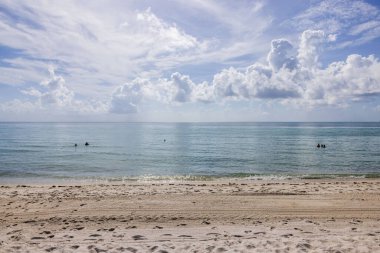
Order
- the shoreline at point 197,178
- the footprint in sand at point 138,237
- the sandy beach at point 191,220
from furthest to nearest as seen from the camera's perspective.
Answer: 1. the shoreline at point 197,178
2. the footprint in sand at point 138,237
3. the sandy beach at point 191,220

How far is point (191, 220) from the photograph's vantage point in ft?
41.5

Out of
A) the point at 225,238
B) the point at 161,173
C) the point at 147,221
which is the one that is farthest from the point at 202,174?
the point at 225,238

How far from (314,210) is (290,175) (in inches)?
573

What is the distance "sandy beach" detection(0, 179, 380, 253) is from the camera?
9.84 metres

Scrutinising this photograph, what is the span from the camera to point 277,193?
17688 mm

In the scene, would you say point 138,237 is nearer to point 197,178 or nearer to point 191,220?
point 191,220

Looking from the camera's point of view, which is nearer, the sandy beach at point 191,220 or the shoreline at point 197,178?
the sandy beach at point 191,220

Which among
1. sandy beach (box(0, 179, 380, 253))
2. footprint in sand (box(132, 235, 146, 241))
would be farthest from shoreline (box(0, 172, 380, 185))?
footprint in sand (box(132, 235, 146, 241))

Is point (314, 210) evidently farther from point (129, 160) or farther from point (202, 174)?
point (129, 160)

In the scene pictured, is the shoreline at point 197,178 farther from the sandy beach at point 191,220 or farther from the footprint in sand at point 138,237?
the footprint in sand at point 138,237

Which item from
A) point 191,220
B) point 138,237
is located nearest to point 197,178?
point 191,220

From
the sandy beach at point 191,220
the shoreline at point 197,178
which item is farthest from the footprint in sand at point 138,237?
the shoreline at point 197,178

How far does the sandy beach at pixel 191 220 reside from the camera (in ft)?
32.3

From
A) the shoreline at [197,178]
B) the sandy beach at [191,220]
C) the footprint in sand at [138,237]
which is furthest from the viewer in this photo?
the shoreline at [197,178]
